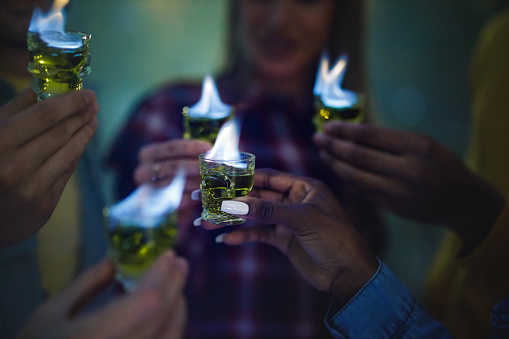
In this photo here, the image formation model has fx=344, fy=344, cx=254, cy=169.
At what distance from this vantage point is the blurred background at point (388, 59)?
3.25 m

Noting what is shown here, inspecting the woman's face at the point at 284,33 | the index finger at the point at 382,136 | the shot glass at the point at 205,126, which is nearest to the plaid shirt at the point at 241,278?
the woman's face at the point at 284,33

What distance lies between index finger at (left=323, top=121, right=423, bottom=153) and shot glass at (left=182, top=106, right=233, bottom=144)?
17.9 inches

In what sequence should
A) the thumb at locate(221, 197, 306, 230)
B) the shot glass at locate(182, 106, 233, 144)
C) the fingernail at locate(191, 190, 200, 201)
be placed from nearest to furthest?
the thumb at locate(221, 197, 306, 230)
the fingernail at locate(191, 190, 200, 201)
the shot glass at locate(182, 106, 233, 144)

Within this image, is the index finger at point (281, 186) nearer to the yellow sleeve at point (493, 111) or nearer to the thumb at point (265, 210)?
the thumb at point (265, 210)

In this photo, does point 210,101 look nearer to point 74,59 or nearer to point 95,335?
point 74,59

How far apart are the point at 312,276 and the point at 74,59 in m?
0.92

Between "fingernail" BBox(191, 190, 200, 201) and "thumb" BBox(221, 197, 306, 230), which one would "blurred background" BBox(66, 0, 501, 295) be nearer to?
"fingernail" BBox(191, 190, 200, 201)

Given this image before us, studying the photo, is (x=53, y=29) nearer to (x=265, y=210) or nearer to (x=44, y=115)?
(x=44, y=115)

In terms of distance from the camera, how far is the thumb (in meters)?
0.82

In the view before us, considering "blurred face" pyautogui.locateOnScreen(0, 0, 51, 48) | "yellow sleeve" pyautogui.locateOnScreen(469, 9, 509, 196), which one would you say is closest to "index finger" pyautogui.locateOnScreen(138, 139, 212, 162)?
"blurred face" pyautogui.locateOnScreen(0, 0, 51, 48)

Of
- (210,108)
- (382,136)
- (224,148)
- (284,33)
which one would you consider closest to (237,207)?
(224,148)

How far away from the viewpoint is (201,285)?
208 centimetres

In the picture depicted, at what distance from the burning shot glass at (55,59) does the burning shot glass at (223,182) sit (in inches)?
16.1

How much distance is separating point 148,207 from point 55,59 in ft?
1.46
